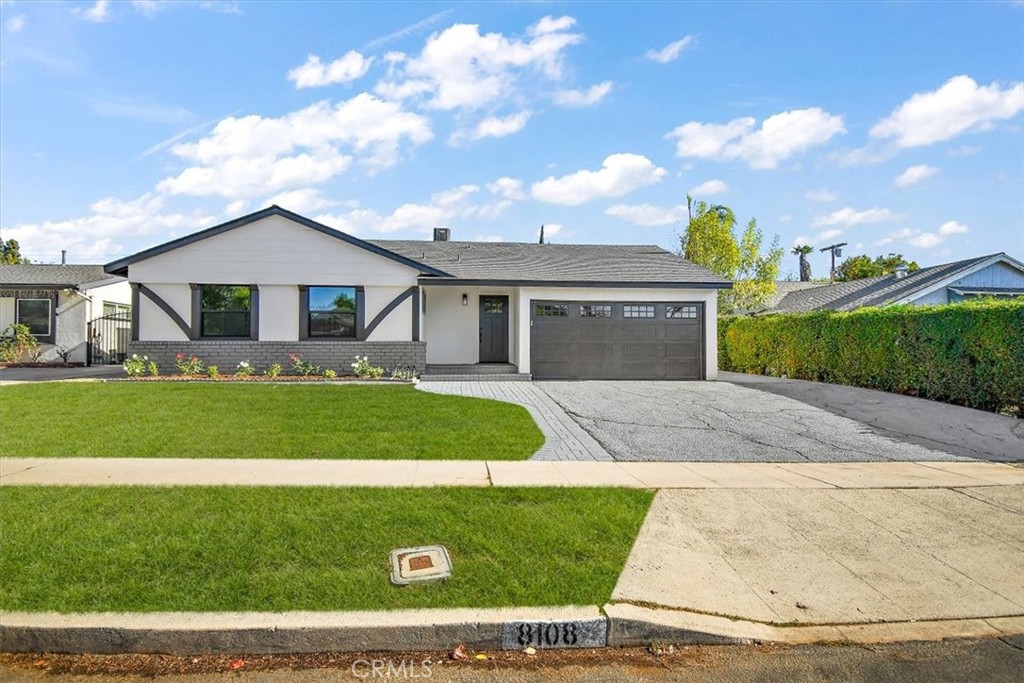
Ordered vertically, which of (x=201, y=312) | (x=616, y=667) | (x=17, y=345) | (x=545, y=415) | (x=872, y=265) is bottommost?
(x=616, y=667)

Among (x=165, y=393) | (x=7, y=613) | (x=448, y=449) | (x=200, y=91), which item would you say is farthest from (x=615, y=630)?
(x=200, y=91)

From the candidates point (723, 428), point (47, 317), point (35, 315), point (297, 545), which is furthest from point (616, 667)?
point (35, 315)

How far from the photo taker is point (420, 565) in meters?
3.86

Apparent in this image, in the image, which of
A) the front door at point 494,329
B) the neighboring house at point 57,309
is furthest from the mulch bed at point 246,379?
the neighboring house at point 57,309

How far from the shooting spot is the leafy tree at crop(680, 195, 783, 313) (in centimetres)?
2712

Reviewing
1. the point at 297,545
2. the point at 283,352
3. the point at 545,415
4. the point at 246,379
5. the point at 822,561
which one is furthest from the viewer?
the point at 283,352

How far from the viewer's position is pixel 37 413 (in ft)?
31.2

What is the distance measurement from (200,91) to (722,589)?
14366 millimetres

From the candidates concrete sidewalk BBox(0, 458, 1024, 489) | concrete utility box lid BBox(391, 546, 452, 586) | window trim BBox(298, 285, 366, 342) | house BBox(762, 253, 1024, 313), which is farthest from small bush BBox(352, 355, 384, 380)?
house BBox(762, 253, 1024, 313)

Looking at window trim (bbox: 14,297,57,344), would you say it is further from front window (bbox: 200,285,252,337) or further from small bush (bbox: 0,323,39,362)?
front window (bbox: 200,285,252,337)

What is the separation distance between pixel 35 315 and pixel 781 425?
80.3 feet

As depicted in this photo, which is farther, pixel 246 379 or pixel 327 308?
pixel 327 308

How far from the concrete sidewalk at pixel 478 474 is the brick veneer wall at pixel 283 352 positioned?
913 cm

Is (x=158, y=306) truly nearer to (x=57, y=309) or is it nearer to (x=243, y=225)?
(x=243, y=225)
